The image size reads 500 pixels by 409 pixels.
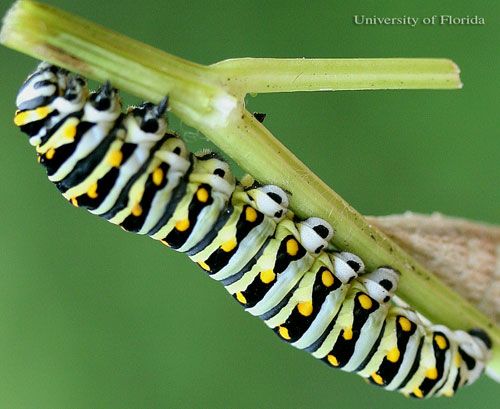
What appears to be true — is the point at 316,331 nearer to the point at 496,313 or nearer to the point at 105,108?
the point at 496,313

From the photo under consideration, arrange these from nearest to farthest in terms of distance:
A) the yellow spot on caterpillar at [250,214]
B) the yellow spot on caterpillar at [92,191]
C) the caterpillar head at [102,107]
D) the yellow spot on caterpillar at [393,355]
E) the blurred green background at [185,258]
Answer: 1. the caterpillar head at [102,107]
2. the yellow spot on caterpillar at [92,191]
3. the yellow spot on caterpillar at [250,214]
4. the yellow spot on caterpillar at [393,355]
5. the blurred green background at [185,258]

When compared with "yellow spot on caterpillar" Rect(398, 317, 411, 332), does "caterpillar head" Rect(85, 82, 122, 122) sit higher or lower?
lower

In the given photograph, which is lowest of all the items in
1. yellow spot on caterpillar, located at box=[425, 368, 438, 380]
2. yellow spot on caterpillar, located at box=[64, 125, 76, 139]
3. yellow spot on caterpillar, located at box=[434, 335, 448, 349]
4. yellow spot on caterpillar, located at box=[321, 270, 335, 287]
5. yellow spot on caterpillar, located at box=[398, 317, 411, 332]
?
yellow spot on caterpillar, located at box=[64, 125, 76, 139]

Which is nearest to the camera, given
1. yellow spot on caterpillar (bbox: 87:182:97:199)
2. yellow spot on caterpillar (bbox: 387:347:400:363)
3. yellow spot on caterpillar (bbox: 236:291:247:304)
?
yellow spot on caterpillar (bbox: 87:182:97:199)

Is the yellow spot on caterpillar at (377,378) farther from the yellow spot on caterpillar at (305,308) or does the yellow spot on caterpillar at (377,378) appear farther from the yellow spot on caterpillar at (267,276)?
the yellow spot on caterpillar at (267,276)

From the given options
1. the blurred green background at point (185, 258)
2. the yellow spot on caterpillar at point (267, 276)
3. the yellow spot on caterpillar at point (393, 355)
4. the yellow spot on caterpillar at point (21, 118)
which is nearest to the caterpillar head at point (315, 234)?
the yellow spot on caterpillar at point (267, 276)

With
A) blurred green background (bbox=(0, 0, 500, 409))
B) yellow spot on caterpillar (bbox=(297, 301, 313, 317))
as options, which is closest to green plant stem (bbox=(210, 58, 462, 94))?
yellow spot on caterpillar (bbox=(297, 301, 313, 317))

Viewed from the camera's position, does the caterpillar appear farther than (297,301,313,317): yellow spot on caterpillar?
No

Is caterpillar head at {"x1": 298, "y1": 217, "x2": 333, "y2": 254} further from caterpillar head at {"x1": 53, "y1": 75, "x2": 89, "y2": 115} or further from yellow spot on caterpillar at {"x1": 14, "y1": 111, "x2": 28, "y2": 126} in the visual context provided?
yellow spot on caterpillar at {"x1": 14, "y1": 111, "x2": 28, "y2": 126}
